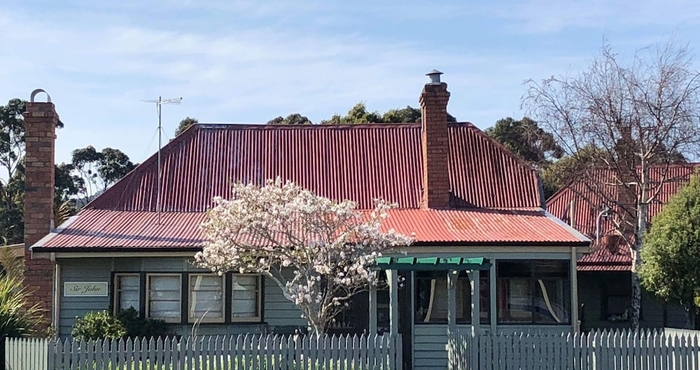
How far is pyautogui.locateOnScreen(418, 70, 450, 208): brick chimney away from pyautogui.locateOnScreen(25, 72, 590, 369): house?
26 millimetres

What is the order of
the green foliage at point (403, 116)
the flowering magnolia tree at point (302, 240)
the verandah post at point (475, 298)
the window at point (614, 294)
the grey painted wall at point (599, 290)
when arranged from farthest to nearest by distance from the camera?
1. the green foliage at point (403, 116)
2. the window at point (614, 294)
3. the grey painted wall at point (599, 290)
4. the verandah post at point (475, 298)
5. the flowering magnolia tree at point (302, 240)

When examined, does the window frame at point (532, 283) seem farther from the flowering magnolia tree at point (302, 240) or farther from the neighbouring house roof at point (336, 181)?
the flowering magnolia tree at point (302, 240)

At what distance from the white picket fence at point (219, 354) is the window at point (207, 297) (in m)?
4.62

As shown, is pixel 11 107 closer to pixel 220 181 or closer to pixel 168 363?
pixel 220 181

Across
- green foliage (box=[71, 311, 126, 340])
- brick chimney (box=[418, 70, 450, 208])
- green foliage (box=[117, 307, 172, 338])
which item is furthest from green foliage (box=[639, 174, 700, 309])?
green foliage (box=[71, 311, 126, 340])

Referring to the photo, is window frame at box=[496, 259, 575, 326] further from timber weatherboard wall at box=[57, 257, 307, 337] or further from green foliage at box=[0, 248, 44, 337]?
green foliage at box=[0, 248, 44, 337]

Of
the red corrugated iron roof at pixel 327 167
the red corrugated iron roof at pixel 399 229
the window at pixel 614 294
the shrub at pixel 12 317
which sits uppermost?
the red corrugated iron roof at pixel 327 167

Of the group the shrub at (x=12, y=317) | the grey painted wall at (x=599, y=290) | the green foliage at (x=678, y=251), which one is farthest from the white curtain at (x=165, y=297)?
the grey painted wall at (x=599, y=290)

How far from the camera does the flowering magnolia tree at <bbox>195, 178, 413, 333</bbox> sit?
46.7 feet

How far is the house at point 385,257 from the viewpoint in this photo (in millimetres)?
16812

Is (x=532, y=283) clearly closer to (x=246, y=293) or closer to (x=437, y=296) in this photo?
(x=437, y=296)

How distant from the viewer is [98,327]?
53.5ft

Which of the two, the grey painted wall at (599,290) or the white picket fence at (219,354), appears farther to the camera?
the grey painted wall at (599,290)

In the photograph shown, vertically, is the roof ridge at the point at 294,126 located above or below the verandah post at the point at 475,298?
above
